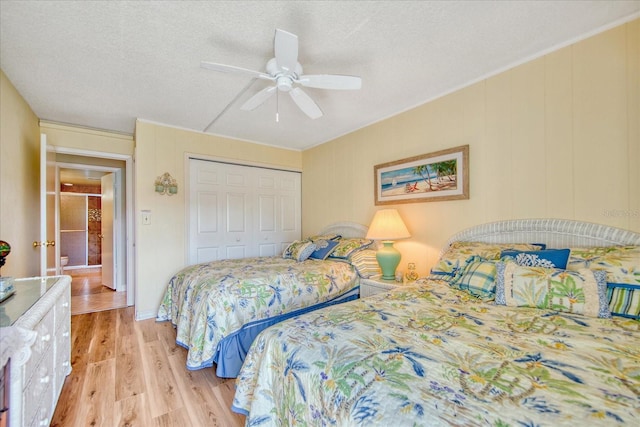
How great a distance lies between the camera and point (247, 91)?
2.64 m

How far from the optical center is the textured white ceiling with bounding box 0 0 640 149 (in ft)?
5.40

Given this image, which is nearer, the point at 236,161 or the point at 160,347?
the point at 160,347

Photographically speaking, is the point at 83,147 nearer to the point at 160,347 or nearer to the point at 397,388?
the point at 160,347

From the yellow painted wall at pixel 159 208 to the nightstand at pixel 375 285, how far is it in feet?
7.74

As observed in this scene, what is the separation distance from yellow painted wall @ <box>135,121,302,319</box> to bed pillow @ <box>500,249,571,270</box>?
3606 mm

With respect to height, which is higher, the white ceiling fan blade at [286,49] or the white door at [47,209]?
the white ceiling fan blade at [286,49]

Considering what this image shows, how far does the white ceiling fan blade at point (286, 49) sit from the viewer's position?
1459 mm

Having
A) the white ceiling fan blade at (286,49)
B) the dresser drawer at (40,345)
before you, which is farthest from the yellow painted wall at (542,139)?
the dresser drawer at (40,345)

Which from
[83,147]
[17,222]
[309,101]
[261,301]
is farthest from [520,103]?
[83,147]

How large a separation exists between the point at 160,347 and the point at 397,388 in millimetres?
2567

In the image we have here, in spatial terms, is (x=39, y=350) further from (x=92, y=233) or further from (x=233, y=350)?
(x=92, y=233)

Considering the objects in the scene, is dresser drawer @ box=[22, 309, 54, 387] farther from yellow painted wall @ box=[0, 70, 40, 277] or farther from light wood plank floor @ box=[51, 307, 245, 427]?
yellow painted wall @ box=[0, 70, 40, 277]

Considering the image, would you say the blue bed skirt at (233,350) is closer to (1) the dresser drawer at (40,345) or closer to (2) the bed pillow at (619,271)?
(1) the dresser drawer at (40,345)

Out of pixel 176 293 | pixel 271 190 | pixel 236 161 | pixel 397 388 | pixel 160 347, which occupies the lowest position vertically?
pixel 160 347
